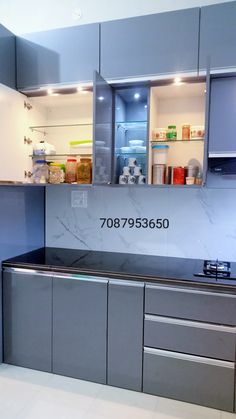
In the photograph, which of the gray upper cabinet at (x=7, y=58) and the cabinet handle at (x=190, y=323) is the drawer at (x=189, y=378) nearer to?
the cabinet handle at (x=190, y=323)

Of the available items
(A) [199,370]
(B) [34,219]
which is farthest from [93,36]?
(A) [199,370]

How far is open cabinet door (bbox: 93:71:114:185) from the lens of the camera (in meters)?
1.78

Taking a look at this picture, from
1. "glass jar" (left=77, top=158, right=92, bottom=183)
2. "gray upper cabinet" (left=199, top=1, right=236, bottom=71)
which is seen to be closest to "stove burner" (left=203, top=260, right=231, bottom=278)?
"glass jar" (left=77, top=158, right=92, bottom=183)

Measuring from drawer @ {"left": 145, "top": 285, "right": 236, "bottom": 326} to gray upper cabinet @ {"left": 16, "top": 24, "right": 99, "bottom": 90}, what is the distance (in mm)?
1429

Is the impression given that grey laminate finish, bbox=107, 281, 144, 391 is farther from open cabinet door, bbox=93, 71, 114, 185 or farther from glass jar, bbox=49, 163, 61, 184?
glass jar, bbox=49, 163, 61, 184

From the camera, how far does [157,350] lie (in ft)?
5.98

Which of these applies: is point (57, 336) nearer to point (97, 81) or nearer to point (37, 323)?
point (37, 323)

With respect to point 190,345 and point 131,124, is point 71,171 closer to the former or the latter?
point 131,124

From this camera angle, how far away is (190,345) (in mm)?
1763

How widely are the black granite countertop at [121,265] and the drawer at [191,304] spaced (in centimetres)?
5

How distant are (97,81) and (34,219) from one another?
4.05ft

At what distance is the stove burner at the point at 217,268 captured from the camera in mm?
1876

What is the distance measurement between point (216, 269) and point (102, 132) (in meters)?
1.15

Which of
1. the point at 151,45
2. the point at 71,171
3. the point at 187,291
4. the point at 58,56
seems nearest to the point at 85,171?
the point at 71,171
